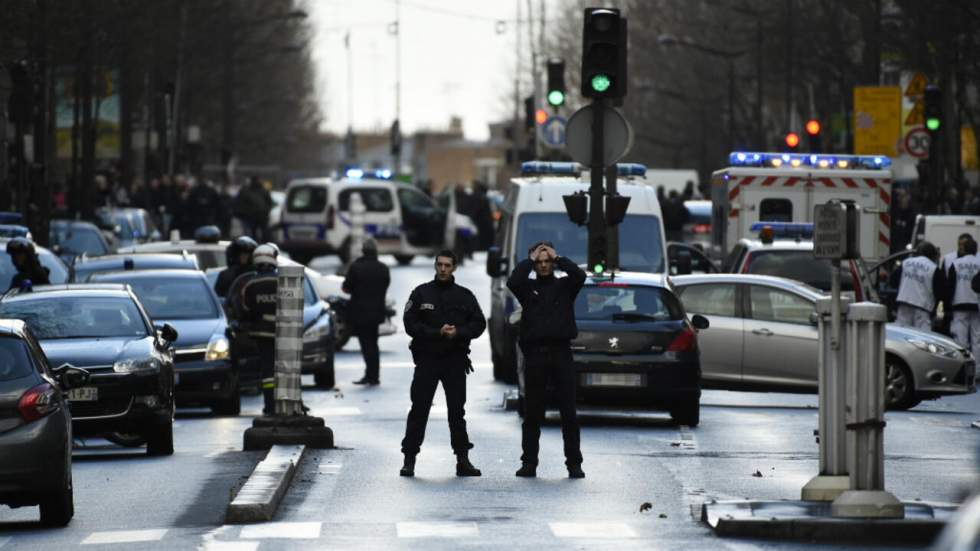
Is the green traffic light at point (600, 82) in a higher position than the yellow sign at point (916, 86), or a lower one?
lower

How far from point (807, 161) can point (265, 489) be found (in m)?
20.5

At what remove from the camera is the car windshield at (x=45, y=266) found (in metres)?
27.9

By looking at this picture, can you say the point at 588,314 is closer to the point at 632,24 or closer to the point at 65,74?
the point at 65,74

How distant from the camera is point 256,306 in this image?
2247cm

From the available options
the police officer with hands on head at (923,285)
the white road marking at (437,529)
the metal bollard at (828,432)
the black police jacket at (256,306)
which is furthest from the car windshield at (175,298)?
the metal bollard at (828,432)

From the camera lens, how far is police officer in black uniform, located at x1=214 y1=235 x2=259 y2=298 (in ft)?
84.8

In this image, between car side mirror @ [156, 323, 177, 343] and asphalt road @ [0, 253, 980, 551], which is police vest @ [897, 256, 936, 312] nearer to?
asphalt road @ [0, 253, 980, 551]

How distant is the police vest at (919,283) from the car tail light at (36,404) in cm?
1701

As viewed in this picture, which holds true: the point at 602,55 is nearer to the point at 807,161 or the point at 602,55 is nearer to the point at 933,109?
the point at 807,161

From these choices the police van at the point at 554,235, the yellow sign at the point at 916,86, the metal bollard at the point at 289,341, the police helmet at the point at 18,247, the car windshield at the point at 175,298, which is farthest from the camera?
the yellow sign at the point at 916,86

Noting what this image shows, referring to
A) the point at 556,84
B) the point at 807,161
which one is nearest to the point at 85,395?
the point at 556,84

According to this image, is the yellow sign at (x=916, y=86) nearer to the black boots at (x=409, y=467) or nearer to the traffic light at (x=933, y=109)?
the traffic light at (x=933, y=109)

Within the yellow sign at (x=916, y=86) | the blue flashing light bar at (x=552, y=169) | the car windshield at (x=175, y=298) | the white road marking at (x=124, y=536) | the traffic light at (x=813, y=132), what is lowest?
the white road marking at (x=124, y=536)

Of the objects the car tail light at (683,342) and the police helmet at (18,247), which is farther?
the police helmet at (18,247)
